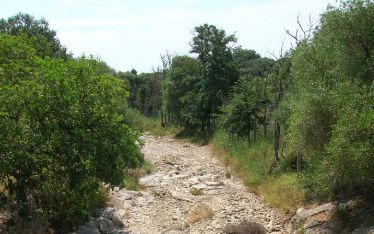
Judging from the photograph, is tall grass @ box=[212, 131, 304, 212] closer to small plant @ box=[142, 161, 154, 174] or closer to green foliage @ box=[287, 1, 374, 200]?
green foliage @ box=[287, 1, 374, 200]

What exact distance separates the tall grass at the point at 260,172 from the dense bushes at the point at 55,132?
7711 mm

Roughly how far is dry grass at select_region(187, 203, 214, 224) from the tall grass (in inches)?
110

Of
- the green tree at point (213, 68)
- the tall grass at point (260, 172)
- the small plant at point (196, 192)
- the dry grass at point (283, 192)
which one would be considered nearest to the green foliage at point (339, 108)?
the dry grass at point (283, 192)

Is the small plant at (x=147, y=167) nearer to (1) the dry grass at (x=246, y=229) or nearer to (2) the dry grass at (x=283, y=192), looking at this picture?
(2) the dry grass at (x=283, y=192)

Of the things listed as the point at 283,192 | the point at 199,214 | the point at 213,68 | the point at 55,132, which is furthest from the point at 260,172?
the point at 213,68

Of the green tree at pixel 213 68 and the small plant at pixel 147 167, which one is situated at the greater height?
the green tree at pixel 213 68

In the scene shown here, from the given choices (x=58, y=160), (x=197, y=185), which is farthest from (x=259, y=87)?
(x=58, y=160)

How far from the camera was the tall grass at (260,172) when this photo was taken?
1805 cm

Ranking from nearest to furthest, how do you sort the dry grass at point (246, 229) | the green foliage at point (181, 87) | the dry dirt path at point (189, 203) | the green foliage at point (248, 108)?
the dry grass at point (246, 229), the dry dirt path at point (189, 203), the green foliage at point (248, 108), the green foliage at point (181, 87)

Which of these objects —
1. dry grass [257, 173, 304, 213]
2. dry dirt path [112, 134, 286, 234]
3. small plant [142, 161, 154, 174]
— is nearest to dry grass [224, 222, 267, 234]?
dry dirt path [112, 134, 286, 234]

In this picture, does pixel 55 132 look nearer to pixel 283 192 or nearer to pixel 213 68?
pixel 283 192

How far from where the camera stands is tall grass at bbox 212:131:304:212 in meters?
18.0

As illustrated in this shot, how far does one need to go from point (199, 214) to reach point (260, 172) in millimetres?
6309

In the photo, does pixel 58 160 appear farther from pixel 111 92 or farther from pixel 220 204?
pixel 220 204
